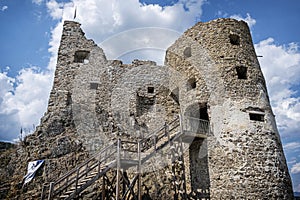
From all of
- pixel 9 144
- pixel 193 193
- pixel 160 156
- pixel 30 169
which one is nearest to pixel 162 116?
pixel 160 156

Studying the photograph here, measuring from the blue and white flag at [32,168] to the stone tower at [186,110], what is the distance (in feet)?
1.09

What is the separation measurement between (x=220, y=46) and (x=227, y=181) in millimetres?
6852

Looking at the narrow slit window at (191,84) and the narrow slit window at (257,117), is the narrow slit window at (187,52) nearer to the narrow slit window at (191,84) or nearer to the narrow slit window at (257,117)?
the narrow slit window at (191,84)

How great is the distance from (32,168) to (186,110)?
333 inches

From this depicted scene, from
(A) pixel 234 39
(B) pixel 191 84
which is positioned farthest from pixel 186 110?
(A) pixel 234 39

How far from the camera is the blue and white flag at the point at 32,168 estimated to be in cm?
1161

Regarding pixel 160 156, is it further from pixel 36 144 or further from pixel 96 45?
pixel 96 45

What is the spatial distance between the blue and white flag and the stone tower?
13.1 inches

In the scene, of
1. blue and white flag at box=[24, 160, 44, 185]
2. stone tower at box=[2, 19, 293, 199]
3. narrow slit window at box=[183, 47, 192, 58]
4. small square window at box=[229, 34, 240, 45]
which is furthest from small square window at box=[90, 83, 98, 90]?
small square window at box=[229, 34, 240, 45]

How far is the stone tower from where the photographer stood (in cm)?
1040

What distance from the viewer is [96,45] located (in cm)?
1872

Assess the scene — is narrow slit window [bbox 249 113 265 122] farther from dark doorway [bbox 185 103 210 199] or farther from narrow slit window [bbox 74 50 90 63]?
narrow slit window [bbox 74 50 90 63]

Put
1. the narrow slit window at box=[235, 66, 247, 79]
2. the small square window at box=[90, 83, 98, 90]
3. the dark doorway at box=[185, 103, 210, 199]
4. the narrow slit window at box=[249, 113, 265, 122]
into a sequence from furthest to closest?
the small square window at box=[90, 83, 98, 90] → the narrow slit window at box=[235, 66, 247, 79] → the narrow slit window at box=[249, 113, 265, 122] → the dark doorway at box=[185, 103, 210, 199]

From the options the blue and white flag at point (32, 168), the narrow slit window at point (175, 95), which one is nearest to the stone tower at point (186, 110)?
the narrow slit window at point (175, 95)
